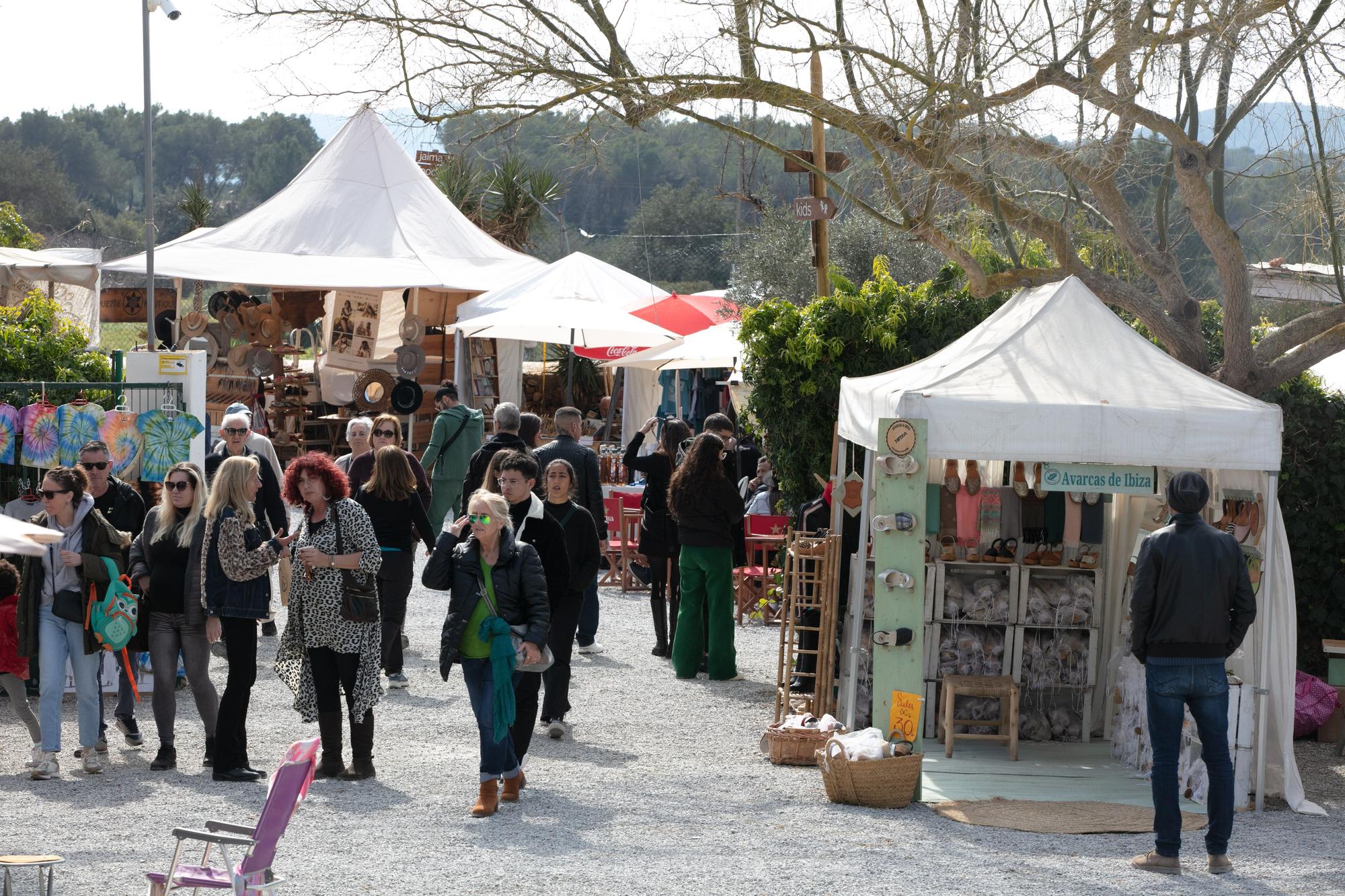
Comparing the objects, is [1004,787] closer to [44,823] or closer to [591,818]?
[591,818]

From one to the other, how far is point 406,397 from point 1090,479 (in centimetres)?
1420

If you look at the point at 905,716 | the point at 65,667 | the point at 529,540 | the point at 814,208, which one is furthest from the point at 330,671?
the point at 814,208

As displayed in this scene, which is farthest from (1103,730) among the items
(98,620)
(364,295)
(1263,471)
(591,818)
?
(364,295)

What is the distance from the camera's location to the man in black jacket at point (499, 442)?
9500 millimetres

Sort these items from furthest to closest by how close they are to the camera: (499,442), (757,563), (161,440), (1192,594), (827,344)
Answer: (757,563)
(827,344)
(499,442)
(161,440)
(1192,594)

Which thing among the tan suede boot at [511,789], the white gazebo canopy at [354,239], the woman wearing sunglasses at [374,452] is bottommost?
the tan suede boot at [511,789]

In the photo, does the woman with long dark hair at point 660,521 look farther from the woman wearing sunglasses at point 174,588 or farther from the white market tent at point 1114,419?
the woman wearing sunglasses at point 174,588

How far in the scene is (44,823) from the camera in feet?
20.4

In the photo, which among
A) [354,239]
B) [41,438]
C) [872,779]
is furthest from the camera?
[354,239]

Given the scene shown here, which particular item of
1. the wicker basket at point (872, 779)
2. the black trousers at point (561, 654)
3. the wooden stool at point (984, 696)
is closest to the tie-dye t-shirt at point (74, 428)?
the black trousers at point (561, 654)

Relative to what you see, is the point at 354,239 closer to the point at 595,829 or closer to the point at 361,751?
the point at 361,751

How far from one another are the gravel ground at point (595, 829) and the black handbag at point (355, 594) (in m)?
0.84

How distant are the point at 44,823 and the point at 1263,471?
5.93 m

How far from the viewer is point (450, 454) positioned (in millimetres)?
10953
